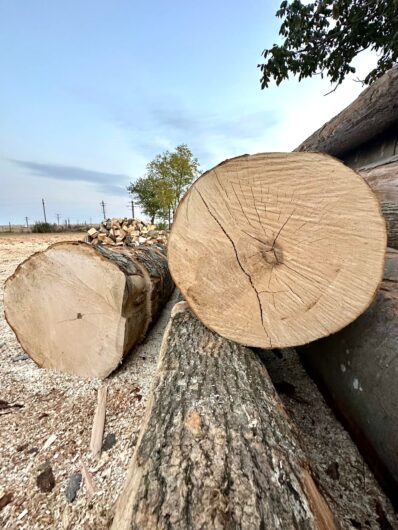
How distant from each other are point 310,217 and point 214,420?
783mm

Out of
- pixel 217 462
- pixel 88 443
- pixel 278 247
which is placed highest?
pixel 278 247

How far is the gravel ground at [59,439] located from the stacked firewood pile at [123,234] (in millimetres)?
4927

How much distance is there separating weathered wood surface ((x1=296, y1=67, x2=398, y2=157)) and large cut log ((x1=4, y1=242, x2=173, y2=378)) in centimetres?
241

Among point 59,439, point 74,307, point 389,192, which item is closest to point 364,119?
point 389,192

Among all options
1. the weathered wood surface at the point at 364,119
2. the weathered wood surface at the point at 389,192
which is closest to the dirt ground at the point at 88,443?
the weathered wood surface at the point at 389,192

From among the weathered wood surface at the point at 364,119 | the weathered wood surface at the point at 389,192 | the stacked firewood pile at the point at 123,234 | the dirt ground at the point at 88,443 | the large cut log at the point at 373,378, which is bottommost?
the dirt ground at the point at 88,443

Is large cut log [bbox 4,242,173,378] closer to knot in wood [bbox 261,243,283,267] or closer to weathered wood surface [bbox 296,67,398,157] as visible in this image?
knot in wood [bbox 261,243,283,267]

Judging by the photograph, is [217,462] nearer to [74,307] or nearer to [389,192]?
[74,307]

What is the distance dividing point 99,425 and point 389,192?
6.73 feet

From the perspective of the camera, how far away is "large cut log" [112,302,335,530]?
57cm

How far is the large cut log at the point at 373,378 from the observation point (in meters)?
0.92

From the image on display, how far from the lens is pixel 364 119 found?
7.77ft

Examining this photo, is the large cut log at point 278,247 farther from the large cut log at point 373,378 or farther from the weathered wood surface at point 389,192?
the weathered wood surface at point 389,192

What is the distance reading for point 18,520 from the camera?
35.3 inches
